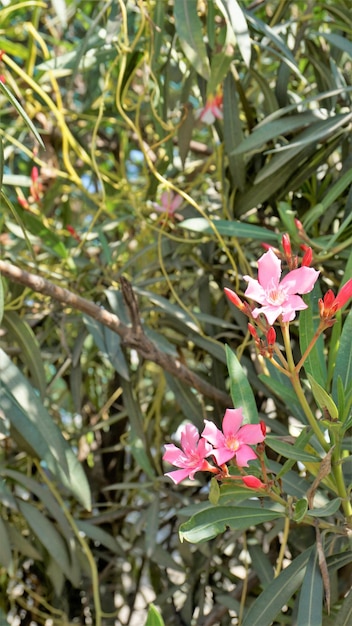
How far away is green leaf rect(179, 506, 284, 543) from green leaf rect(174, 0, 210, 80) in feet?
1.35

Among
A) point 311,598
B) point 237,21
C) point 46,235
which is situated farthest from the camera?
point 46,235

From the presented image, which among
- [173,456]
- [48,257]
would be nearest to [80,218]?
[48,257]

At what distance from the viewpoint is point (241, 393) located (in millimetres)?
659

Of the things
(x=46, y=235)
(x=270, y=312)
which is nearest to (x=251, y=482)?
(x=270, y=312)

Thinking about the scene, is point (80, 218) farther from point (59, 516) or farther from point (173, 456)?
point (173, 456)

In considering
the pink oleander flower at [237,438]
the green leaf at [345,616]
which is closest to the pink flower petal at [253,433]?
the pink oleander flower at [237,438]

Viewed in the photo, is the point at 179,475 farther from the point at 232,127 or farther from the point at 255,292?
the point at 232,127

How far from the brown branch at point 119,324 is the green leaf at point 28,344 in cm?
13

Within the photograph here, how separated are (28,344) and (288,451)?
16.7 inches

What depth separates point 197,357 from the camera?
1.11 meters

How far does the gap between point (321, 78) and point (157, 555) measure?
Result: 24.6 inches

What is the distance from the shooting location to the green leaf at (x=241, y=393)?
2.13 ft

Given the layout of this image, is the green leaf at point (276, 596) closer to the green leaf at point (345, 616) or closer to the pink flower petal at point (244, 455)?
the green leaf at point (345, 616)

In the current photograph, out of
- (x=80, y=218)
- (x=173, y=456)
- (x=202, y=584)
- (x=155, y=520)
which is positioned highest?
(x=173, y=456)
